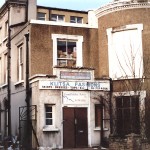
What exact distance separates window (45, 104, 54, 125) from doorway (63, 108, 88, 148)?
745 millimetres

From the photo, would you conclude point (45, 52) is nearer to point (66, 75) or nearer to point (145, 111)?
point (66, 75)

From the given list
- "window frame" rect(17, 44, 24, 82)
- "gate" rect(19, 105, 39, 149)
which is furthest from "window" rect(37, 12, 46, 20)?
"gate" rect(19, 105, 39, 149)

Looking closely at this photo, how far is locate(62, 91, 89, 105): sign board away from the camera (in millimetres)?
23964

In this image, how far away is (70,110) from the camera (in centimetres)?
2411

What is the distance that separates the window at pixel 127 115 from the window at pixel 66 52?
417cm

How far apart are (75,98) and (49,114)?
190cm

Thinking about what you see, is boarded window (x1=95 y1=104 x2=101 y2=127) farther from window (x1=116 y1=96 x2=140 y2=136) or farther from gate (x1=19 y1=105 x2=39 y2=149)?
gate (x1=19 y1=105 x2=39 y2=149)

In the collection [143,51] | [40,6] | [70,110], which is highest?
[40,6]

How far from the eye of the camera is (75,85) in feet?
79.3

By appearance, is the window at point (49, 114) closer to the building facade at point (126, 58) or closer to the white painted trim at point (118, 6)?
the building facade at point (126, 58)

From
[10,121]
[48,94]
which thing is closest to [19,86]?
[10,121]

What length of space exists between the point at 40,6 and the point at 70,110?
13113 millimetres

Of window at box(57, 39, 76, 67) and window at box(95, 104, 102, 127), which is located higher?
window at box(57, 39, 76, 67)

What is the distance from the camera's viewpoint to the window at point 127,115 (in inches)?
945
